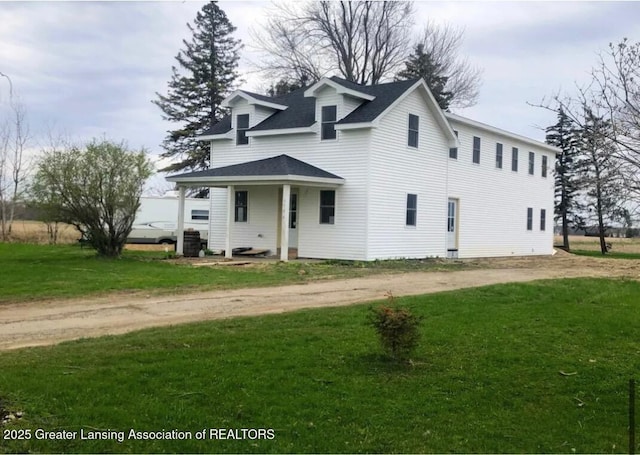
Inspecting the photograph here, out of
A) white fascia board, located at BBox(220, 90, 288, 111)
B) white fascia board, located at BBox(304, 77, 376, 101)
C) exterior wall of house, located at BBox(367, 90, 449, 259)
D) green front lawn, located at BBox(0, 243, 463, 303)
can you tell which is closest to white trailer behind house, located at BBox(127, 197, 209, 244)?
white fascia board, located at BBox(220, 90, 288, 111)

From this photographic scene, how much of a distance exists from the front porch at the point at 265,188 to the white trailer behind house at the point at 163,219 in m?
6.80

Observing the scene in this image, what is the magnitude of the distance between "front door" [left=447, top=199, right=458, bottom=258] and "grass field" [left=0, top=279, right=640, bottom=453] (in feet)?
54.2

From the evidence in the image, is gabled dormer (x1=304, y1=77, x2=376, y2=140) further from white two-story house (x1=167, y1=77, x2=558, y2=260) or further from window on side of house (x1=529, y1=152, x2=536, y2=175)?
window on side of house (x1=529, y1=152, x2=536, y2=175)

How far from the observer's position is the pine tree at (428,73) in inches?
1688

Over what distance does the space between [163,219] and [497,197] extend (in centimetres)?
1662

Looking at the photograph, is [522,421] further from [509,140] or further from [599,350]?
[509,140]

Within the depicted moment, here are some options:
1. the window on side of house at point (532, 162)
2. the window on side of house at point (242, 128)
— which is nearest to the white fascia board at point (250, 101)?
the window on side of house at point (242, 128)

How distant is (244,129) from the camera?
24.7 m

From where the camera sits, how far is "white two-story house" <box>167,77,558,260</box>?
20938mm

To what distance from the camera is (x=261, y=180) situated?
20.1 m

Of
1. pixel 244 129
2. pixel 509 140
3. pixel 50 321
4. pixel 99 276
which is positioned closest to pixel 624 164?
pixel 50 321

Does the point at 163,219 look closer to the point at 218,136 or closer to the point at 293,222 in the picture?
the point at 218,136

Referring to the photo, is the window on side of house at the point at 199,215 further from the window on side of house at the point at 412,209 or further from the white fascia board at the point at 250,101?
the window on side of house at the point at 412,209

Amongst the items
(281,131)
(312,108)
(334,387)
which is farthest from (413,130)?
(334,387)
